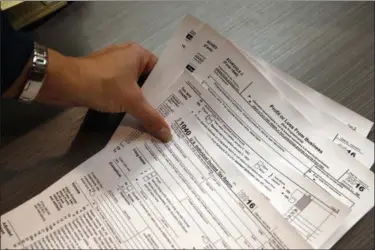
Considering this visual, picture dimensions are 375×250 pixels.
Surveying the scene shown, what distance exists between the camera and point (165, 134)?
0.55 meters

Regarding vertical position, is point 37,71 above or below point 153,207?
above

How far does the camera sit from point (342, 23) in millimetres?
643

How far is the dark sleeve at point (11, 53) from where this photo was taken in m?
0.50

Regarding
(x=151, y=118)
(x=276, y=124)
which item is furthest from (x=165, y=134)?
(x=276, y=124)

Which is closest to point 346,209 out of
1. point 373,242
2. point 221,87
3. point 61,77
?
point 373,242

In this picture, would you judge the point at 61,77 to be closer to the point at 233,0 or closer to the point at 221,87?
the point at 221,87

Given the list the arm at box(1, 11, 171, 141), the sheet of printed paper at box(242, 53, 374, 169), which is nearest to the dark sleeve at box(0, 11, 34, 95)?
the arm at box(1, 11, 171, 141)

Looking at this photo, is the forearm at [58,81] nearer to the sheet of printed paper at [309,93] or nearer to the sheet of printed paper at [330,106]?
the sheet of printed paper at [309,93]

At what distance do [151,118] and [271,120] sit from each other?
5.3 inches

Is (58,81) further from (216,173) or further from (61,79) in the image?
(216,173)

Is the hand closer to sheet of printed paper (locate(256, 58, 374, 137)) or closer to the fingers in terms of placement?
the fingers

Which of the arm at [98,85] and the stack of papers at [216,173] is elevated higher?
the arm at [98,85]

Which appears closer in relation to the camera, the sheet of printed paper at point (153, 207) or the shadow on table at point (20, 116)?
the sheet of printed paper at point (153, 207)

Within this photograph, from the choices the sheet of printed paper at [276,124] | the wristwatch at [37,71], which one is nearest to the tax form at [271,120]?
the sheet of printed paper at [276,124]
